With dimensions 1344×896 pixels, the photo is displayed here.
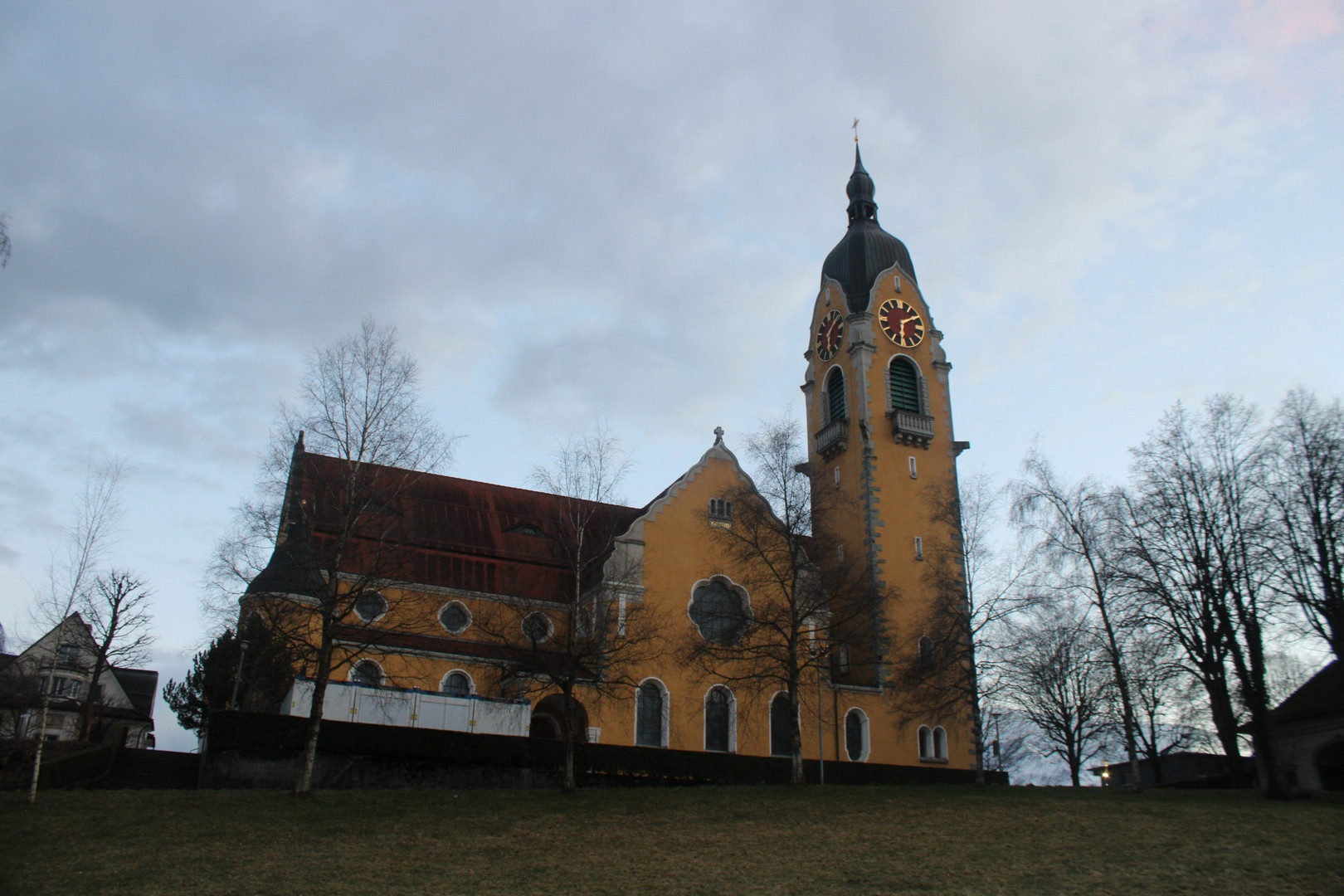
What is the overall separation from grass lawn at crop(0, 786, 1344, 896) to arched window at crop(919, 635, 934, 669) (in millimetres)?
11547

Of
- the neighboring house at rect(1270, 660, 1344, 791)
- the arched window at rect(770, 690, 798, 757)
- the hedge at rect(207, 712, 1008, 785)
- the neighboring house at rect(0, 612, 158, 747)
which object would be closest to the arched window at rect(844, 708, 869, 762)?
the hedge at rect(207, 712, 1008, 785)

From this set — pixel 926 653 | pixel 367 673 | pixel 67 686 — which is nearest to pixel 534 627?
pixel 367 673

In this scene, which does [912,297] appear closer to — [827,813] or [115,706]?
[827,813]

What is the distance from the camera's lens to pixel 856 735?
3909 centimetres

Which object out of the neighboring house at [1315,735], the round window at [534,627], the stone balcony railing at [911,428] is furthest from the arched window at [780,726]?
the neighboring house at [1315,735]

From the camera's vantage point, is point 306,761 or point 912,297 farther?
point 912,297

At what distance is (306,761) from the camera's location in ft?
77.6

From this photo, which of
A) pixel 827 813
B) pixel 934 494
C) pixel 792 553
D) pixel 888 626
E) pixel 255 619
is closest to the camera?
pixel 827 813

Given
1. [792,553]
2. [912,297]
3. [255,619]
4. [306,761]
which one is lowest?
[306,761]

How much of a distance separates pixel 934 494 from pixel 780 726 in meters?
13.2

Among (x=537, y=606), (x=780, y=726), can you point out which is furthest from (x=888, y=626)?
(x=537, y=606)

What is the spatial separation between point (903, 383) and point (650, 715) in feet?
68.1

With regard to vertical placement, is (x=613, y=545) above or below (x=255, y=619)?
above

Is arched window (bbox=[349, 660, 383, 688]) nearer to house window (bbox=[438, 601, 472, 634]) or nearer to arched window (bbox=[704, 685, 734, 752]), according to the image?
house window (bbox=[438, 601, 472, 634])
